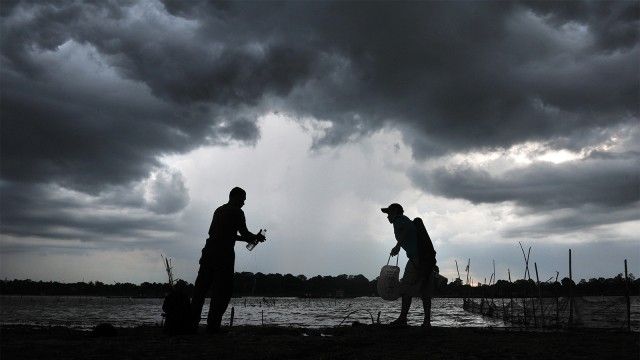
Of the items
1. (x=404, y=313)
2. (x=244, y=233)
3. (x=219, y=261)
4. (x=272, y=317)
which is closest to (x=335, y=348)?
(x=219, y=261)

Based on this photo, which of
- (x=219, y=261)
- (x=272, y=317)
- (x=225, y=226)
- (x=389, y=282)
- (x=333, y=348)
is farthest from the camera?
(x=272, y=317)

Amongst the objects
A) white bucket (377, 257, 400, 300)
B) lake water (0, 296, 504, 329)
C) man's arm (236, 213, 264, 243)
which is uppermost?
man's arm (236, 213, 264, 243)

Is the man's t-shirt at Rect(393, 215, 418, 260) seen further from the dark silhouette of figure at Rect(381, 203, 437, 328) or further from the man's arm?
the man's arm

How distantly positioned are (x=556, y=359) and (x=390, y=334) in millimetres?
2655

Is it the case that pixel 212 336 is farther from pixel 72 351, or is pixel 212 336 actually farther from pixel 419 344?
pixel 419 344

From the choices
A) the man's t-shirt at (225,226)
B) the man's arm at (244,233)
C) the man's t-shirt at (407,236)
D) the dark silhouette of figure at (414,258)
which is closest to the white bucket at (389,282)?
the dark silhouette of figure at (414,258)

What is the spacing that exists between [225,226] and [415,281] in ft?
12.8

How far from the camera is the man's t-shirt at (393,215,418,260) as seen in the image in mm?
8938

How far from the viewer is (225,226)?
7.18 m

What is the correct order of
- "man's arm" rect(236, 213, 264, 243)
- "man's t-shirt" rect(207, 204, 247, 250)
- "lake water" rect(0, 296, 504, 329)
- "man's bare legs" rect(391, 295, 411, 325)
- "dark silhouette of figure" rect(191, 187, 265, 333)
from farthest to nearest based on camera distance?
"lake water" rect(0, 296, 504, 329) → "man's bare legs" rect(391, 295, 411, 325) → "man's arm" rect(236, 213, 264, 243) → "man's t-shirt" rect(207, 204, 247, 250) → "dark silhouette of figure" rect(191, 187, 265, 333)

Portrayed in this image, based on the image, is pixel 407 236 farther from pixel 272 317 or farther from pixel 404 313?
pixel 272 317

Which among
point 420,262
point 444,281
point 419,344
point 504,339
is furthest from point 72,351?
point 444,281

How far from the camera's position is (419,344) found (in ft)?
18.5

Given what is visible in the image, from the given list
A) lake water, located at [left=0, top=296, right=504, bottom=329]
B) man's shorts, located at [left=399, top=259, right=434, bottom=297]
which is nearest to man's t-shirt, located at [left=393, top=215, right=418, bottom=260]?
man's shorts, located at [left=399, top=259, right=434, bottom=297]
